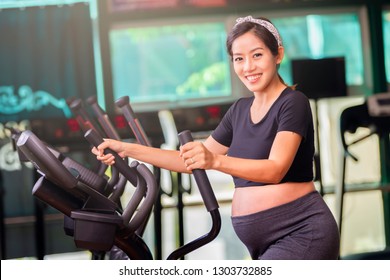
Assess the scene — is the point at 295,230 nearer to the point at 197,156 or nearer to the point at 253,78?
the point at 197,156

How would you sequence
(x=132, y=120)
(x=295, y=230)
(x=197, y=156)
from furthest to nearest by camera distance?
1. (x=132, y=120)
2. (x=295, y=230)
3. (x=197, y=156)

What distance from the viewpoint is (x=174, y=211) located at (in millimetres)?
3770

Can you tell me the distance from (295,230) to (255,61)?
742 millimetres

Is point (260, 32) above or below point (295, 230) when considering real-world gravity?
above

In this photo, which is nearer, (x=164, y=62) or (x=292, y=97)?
(x=292, y=97)

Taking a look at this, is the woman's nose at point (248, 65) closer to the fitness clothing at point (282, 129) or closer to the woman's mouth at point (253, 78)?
the woman's mouth at point (253, 78)

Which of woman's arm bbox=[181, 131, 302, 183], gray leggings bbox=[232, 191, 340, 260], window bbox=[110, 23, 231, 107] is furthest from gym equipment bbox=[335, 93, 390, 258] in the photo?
woman's arm bbox=[181, 131, 302, 183]

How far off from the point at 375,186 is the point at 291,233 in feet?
3.55

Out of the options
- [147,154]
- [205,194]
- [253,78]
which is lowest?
[205,194]

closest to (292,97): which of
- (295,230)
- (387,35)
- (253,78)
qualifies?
(253,78)

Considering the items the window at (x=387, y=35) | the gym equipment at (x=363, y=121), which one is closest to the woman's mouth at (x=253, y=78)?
the gym equipment at (x=363, y=121)

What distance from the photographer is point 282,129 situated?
2.70 meters

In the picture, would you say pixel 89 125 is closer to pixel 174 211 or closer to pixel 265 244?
pixel 174 211

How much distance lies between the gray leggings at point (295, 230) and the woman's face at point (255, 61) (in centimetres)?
53
